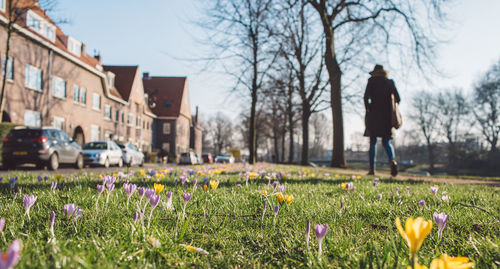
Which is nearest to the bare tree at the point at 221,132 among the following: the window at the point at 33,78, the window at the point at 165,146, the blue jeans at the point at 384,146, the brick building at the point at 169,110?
the brick building at the point at 169,110

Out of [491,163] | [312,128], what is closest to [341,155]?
[491,163]

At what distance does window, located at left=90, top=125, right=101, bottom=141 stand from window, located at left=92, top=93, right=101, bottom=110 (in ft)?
6.04

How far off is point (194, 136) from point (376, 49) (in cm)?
6332

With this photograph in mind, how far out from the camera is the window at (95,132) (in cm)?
2891

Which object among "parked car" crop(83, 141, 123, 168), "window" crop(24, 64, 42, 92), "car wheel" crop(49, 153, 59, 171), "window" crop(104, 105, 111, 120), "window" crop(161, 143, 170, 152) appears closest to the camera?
"car wheel" crop(49, 153, 59, 171)

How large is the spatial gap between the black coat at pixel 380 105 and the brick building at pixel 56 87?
16591 mm

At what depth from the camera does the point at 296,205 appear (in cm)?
268

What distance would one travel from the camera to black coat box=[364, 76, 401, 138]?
799cm

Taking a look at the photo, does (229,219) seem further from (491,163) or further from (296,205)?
(491,163)

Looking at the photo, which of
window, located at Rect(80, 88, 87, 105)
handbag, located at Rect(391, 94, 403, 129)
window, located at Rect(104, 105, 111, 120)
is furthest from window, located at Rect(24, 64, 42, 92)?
handbag, located at Rect(391, 94, 403, 129)

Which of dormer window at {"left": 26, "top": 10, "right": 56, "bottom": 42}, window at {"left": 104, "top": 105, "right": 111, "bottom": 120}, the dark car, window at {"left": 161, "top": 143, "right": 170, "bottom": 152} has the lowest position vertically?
the dark car

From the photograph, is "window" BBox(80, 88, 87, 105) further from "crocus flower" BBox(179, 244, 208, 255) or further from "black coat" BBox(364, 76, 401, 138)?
"crocus flower" BBox(179, 244, 208, 255)

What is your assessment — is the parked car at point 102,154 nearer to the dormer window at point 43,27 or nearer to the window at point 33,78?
the window at point 33,78

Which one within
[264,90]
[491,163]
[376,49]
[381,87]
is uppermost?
[376,49]
